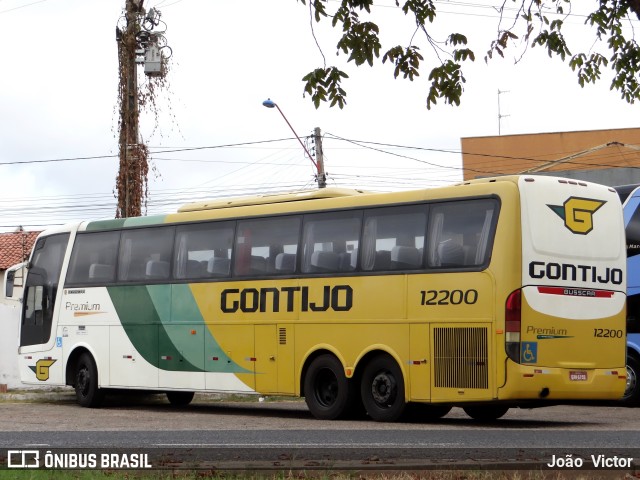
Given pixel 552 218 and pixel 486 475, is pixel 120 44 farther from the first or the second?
pixel 486 475

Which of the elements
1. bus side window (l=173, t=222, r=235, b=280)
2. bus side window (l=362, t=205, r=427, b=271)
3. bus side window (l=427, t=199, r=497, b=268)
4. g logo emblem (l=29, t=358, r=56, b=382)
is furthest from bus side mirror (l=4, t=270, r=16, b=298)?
bus side window (l=427, t=199, r=497, b=268)

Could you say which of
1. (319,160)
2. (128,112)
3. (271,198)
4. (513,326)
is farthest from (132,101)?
(513,326)

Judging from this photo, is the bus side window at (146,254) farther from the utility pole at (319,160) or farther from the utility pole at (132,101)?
the utility pole at (319,160)

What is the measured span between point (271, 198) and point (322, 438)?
7489 millimetres

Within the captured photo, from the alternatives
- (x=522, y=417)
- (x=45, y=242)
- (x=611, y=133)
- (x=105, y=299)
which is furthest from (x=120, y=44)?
(x=611, y=133)

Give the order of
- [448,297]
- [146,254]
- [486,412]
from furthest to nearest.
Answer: [146,254], [486,412], [448,297]

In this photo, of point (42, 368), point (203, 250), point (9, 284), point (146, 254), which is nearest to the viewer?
point (203, 250)

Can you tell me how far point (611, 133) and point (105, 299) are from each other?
28.2 metres

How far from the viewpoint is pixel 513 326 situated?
16.6m

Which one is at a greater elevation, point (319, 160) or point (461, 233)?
point (319, 160)

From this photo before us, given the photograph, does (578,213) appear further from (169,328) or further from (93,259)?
(93,259)

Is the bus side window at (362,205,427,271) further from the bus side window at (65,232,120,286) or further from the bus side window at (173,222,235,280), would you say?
the bus side window at (65,232,120,286)

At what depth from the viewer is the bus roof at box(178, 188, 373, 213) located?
65.0 ft

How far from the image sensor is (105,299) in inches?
918
